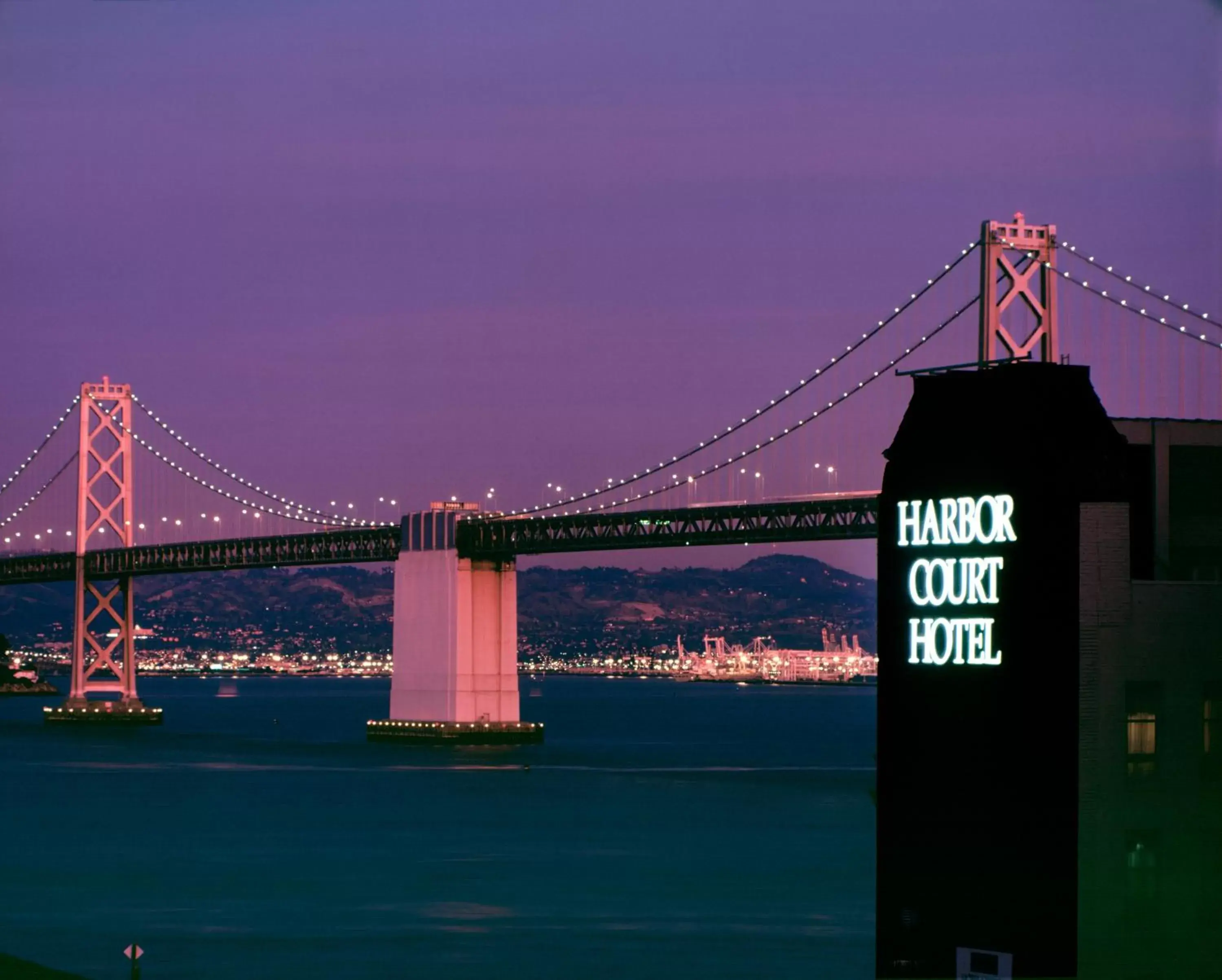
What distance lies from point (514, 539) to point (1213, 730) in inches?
2691

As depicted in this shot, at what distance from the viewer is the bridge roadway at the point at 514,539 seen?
90.7m

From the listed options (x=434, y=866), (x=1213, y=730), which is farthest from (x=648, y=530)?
(x=1213, y=730)

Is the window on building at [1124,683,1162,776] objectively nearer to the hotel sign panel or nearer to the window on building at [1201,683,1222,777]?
the window on building at [1201,683,1222,777]

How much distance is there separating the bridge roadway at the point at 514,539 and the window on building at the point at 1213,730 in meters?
44.3

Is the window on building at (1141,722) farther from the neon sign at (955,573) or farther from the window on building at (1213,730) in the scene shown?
the neon sign at (955,573)

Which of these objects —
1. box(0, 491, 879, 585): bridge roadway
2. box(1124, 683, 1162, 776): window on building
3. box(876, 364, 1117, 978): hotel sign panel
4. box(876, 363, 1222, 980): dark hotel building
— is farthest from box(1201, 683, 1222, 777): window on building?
box(0, 491, 879, 585): bridge roadway

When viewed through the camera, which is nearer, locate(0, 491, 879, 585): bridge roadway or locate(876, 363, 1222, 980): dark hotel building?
locate(876, 363, 1222, 980): dark hotel building

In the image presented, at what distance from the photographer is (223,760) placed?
111438mm

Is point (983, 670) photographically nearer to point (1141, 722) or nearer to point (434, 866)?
point (1141, 722)

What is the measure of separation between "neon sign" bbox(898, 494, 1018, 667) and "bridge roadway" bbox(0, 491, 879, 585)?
52.8 meters

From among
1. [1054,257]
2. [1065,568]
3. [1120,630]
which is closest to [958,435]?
[1065,568]

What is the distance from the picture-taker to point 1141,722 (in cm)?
3325

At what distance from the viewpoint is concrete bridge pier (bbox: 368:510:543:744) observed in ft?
326

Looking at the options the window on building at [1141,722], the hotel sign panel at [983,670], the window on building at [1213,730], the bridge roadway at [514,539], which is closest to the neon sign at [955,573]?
the hotel sign panel at [983,670]
